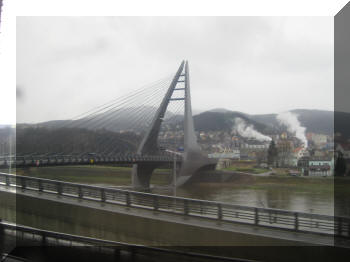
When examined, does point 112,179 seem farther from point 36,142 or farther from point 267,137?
point 267,137

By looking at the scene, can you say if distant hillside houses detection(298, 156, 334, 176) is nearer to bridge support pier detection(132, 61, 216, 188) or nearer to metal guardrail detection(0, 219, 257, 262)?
bridge support pier detection(132, 61, 216, 188)

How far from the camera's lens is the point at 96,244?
2395 millimetres

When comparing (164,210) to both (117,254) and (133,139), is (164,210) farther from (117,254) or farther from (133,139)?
(133,139)

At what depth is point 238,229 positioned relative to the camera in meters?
2.95

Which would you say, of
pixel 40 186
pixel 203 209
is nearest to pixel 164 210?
pixel 203 209

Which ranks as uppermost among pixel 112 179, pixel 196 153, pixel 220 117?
pixel 220 117

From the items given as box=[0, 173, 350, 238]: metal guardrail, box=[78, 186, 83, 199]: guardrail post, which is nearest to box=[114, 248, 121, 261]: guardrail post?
box=[0, 173, 350, 238]: metal guardrail

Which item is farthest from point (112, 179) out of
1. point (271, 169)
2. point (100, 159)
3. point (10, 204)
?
point (10, 204)

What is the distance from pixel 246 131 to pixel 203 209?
23.6 metres

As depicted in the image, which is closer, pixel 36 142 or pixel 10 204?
pixel 10 204

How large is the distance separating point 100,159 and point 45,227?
8.11 meters

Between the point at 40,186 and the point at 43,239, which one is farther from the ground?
the point at 40,186

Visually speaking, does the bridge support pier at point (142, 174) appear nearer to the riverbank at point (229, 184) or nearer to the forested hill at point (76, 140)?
the riverbank at point (229, 184)

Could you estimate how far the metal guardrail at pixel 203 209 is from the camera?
2.91m
